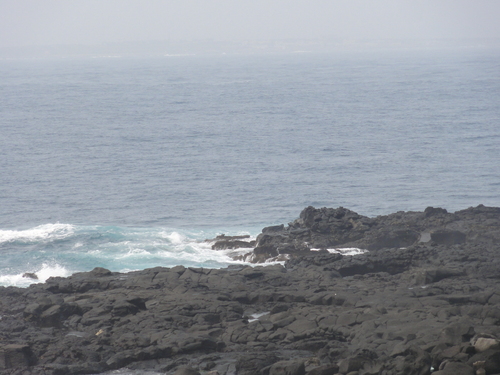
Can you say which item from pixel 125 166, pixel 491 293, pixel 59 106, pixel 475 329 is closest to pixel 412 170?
pixel 125 166

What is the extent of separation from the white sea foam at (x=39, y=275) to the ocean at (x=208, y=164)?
12cm

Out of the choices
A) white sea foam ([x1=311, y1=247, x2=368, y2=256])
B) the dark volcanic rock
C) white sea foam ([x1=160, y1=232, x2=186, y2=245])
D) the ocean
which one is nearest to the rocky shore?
the dark volcanic rock

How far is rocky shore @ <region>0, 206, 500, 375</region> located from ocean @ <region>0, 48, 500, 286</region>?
7771 mm

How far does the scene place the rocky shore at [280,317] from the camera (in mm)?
19203

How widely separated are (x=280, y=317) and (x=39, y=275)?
17088 mm

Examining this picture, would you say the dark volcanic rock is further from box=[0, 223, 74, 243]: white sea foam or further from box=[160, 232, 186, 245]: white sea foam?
box=[0, 223, 74, 243]: white sea foam

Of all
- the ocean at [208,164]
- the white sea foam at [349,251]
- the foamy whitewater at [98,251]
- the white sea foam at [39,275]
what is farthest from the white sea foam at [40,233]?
the white sea foam at [349,251]

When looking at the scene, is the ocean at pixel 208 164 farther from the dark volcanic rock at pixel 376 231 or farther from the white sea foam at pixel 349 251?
the white sea foam at pixel 349 251

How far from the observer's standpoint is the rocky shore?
1920cm

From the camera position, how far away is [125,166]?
66.2 metres

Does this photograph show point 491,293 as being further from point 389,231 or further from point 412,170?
point 412,170

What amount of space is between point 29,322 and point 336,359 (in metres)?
11.6

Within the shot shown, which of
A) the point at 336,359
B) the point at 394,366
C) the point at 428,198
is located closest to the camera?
the point at 394,366

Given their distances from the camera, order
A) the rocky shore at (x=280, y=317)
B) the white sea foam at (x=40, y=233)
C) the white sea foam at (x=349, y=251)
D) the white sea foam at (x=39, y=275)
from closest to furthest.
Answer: the rocky shore at (x=280, y=317) < the white sea foam at (x=39, y=275) < the white sea foam at (x=349, y=251) < the white sea foam at (x=40, y=233)
